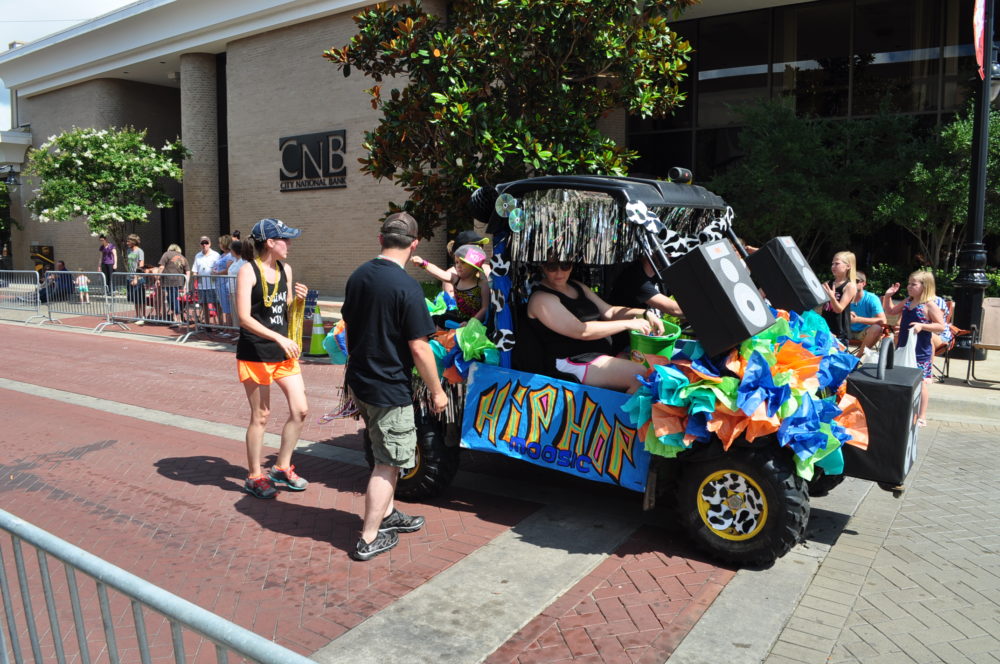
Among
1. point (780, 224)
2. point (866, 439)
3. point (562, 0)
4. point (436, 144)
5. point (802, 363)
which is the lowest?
point (866, 439)

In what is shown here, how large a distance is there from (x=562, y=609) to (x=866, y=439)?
1.89m

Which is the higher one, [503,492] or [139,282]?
[139,282]

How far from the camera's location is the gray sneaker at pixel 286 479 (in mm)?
5594

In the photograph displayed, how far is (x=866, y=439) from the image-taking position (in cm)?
418

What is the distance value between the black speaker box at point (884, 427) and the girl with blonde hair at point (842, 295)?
336 centimetres

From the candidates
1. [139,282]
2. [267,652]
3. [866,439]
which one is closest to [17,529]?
[267,652]

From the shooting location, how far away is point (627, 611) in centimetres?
383

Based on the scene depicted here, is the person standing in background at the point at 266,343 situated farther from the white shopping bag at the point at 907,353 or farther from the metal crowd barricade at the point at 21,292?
the metal crowd barricade at the point at 21,292

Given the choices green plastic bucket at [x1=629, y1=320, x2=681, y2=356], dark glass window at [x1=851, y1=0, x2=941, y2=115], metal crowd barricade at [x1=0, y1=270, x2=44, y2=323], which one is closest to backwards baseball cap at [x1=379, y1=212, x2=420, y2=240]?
green plastic bucket at [x1=629, y1=320, x2=681, y2=356]

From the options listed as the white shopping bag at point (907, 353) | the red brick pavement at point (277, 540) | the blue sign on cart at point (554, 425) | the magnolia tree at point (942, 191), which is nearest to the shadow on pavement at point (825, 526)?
the red brick pavement at point (277, 540)

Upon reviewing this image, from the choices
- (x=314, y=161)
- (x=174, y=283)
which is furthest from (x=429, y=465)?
(x=314, y=161)

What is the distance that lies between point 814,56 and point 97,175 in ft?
64.6

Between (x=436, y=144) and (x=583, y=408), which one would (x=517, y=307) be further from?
(x=436, y=144)

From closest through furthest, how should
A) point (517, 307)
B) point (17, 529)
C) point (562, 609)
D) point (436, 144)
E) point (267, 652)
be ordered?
point (267, 652), point (17, 529), point (562, 609), point (517, 307), point (436, 144)
